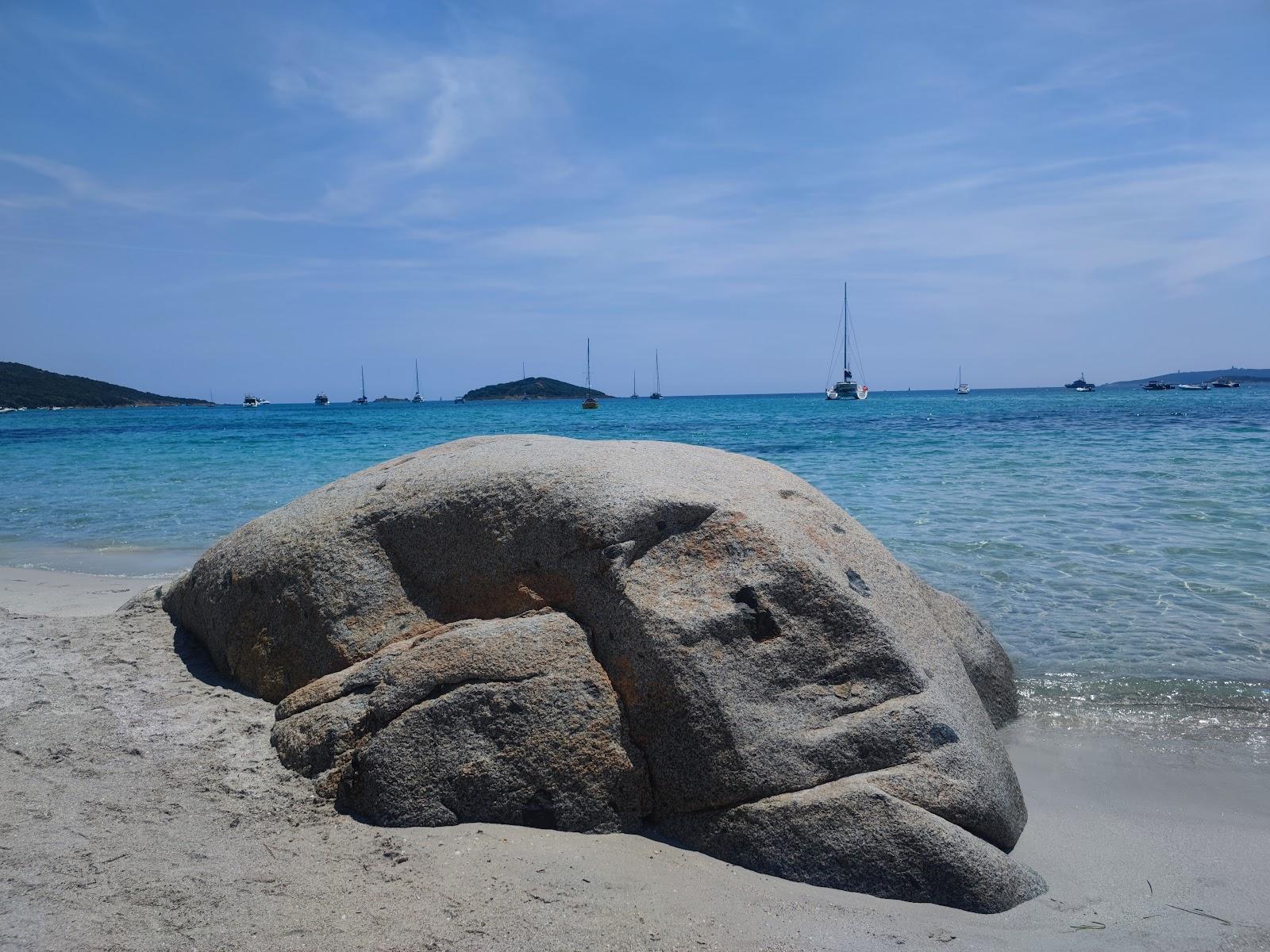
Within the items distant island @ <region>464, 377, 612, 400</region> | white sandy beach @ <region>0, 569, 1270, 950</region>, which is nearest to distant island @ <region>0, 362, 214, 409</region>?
distant island @ <region>464, 377, 612, 400</region>

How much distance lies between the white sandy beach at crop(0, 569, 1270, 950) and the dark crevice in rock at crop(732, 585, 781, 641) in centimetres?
88

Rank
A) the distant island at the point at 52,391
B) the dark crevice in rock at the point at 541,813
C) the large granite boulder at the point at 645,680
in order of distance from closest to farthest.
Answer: the large granite boulder at the point at 645,680, the dark crevice in rock at the point at 541,813, the distant island at the point at 52,391

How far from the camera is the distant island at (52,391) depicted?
3501 inches

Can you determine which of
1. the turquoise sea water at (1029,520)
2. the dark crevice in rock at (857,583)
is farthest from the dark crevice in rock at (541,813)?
the turquoise sea water at (1029,520)

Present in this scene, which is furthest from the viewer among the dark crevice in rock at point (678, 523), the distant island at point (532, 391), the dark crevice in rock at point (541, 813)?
the distant island at point (532, 391)

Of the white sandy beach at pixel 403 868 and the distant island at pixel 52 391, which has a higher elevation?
the distant island at pixel 52 391

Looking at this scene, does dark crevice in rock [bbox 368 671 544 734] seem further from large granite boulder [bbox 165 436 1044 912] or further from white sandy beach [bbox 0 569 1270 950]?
white sandy beach [bbox 0 569 1270 950]

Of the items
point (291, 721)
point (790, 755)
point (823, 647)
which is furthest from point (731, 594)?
point (291, 721)

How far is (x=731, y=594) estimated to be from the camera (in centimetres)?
359

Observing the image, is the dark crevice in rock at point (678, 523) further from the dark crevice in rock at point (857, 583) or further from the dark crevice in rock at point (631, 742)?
the dark crevice in rock at point (857, 583)

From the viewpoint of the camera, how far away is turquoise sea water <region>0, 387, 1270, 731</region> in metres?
6.25

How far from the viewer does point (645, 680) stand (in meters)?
3.50

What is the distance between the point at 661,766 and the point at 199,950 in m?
1.67

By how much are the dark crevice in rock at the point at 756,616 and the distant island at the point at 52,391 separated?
336 feet
